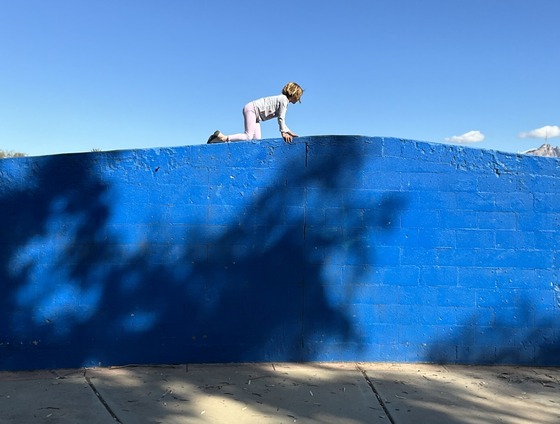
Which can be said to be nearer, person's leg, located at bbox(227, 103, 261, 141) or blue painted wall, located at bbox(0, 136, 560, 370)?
blue painted wall, located at bbox(0, 136, 560, 370)

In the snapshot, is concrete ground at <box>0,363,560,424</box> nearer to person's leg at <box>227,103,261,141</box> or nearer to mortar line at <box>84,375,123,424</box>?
mortar line at <box>84,375,123,424</box>

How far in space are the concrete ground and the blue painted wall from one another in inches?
8.8

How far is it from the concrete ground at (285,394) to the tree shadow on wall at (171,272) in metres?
0.22

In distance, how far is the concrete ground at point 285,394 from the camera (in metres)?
3.94

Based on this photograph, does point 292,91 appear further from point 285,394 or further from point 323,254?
point 285,394

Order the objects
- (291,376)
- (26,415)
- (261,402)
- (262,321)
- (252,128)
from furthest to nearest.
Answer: (252,128) < (262,321) < (291,376) < (261,402) < (26,415)

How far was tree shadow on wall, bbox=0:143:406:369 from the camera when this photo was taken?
4930 millimetres

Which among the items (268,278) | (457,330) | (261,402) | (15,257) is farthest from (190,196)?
(457,330)

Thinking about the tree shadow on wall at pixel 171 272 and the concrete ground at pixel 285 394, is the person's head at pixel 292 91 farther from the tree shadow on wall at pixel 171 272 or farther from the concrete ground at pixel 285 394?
the concrete ground at pixel 285 394

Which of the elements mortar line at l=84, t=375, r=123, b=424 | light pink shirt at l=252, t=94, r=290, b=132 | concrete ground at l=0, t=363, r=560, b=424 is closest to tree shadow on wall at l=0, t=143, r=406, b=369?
concrete ground at l=0, t=363, r=560, b=424

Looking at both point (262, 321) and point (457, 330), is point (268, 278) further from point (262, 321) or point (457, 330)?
point (457, 330)

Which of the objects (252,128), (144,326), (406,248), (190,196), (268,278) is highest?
(252,128)

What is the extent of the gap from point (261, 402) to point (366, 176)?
2.30 metres

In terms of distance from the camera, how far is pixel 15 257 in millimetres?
4906
